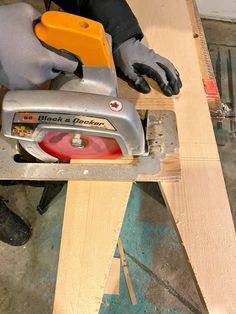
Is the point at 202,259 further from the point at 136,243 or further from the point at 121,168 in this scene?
the point at 136,243

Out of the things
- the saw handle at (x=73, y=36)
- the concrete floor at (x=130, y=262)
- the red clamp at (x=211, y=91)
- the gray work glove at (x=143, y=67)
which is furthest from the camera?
the concrete floor at (x=130, y=262)

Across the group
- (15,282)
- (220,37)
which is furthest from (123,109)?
(220,37)

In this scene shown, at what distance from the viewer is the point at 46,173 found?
93 centimetres

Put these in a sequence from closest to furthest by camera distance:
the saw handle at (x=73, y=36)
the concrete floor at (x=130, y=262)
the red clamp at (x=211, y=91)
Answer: the saw handle at (x=73, y=36) < the red clamp at (x=211, y=91) < the concrete floor at (x=130, y=262)

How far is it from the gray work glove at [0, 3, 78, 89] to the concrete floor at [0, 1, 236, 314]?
0.96 m

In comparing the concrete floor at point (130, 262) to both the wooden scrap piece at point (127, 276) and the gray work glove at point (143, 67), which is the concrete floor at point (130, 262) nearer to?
the wooden scrap piece at point (127, 276)

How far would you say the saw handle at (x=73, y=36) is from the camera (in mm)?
733

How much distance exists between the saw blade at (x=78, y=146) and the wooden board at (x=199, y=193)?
0.19 metres

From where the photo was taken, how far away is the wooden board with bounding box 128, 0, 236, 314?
872 mm

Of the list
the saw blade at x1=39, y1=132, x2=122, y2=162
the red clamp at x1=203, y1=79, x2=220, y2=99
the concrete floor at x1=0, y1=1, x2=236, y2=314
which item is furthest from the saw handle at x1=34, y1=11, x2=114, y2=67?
the concrete floor at x1=0, y1=1, x2=236, y2=314

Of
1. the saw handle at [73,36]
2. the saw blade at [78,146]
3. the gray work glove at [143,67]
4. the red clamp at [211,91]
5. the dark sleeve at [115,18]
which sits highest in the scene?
the saw handle at [73,36]

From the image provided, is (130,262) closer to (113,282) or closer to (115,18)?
(113,282)

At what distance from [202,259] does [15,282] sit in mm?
971

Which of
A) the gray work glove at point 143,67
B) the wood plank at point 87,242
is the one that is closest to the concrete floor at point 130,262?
the wood plank at point 87,242
